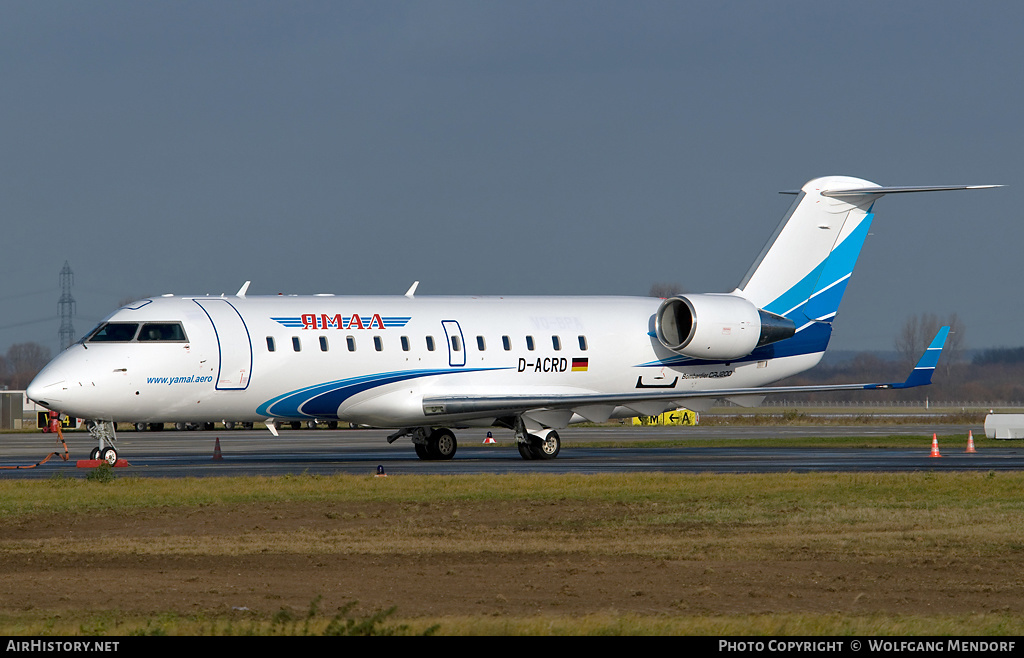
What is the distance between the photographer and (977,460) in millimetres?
32125

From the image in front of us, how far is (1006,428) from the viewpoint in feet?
152

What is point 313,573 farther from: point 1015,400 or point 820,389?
point 1015,400

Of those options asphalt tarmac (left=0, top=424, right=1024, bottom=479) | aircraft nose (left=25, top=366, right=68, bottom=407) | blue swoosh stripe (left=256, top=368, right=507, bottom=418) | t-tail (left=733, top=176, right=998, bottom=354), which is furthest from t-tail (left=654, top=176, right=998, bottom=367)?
aircraft nose (left=25, top=366, right=68, bottom=407)

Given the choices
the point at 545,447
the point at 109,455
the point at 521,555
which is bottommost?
the point at 521,555

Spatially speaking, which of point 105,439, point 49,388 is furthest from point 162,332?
point 49,388

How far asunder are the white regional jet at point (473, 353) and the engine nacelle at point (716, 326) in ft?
0.17

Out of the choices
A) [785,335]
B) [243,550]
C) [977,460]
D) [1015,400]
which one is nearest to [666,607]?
[243,550]

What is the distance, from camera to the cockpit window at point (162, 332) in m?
29.9

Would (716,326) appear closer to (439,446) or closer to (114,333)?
(439,446)

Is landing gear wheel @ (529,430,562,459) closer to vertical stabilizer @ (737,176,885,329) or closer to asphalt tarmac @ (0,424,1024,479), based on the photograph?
A: asphalt tarmac @ (0,424,1024,479)

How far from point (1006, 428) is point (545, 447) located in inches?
836

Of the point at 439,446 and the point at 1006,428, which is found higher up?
the point at 439,446

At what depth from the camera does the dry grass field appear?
11.1 m

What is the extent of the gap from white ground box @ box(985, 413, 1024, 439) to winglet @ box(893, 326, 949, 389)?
631 inches
